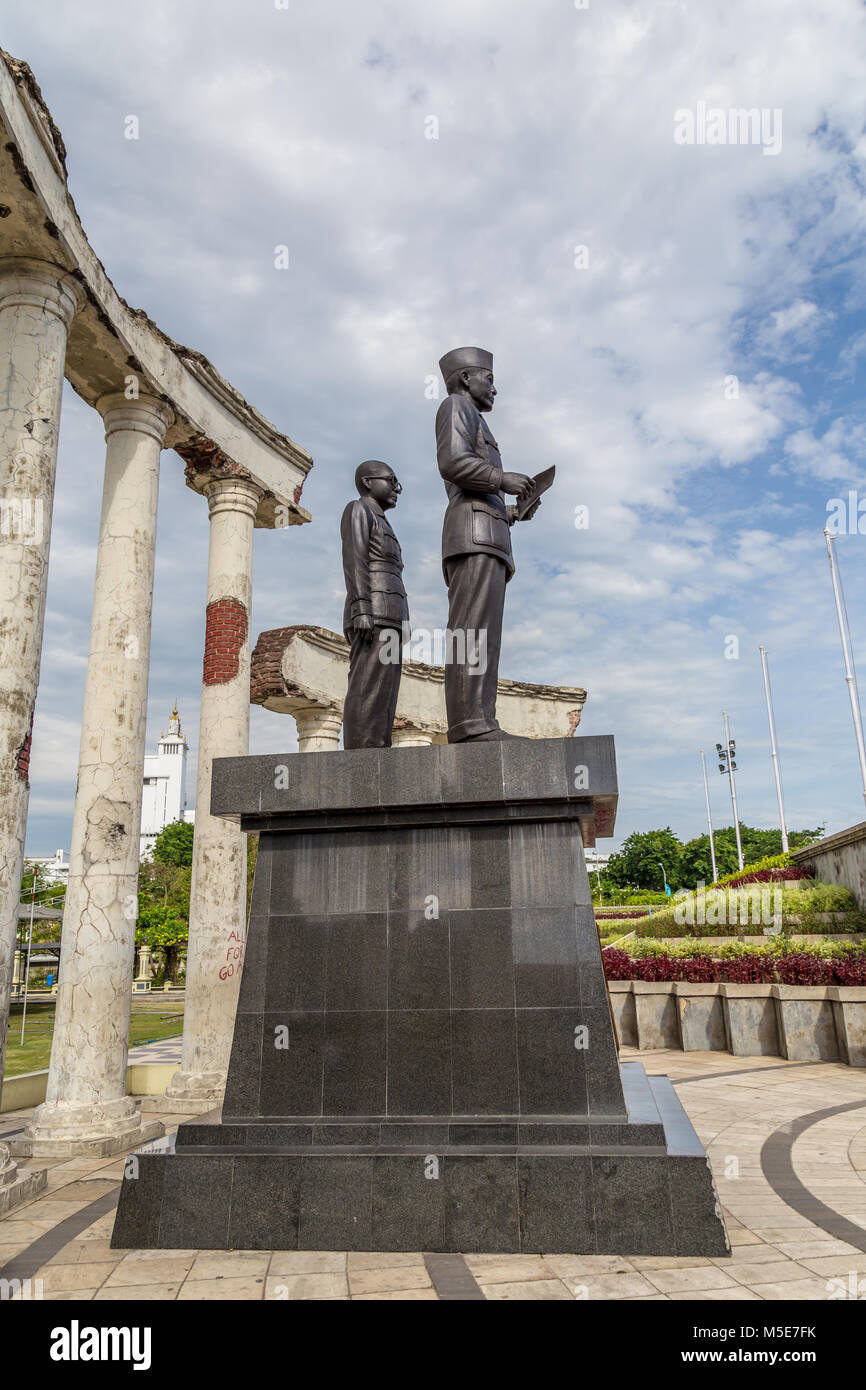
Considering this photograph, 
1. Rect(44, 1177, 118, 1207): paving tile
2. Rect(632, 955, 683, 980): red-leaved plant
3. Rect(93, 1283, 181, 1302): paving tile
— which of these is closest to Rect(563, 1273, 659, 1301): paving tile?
Rect(93, 1283, 181, 1302): paving tile

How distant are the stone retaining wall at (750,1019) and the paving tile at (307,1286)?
1048 centimetres

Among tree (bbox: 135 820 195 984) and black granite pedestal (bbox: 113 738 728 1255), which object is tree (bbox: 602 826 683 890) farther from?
black granite pedestal (bbox: 113 738 728 1255)

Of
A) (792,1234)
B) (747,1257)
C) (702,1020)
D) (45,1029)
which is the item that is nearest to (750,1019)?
(702,1020)

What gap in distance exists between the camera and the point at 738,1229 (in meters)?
5.76

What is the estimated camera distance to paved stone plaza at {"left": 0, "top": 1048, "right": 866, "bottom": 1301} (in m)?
4.69

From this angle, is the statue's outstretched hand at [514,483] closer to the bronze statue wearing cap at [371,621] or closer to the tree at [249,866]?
the bronze statue wearing cap at [371,621]

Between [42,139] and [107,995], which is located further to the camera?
[107,995]

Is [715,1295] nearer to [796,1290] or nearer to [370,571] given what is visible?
[796,1290]

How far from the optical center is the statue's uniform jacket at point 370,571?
804 centimetres

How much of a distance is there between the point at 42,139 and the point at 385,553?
206 inches

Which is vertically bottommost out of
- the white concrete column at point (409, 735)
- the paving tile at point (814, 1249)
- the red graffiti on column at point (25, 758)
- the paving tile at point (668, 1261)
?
the paving tile at point (814, 1249)

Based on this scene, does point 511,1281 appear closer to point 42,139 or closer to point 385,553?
point 385,553

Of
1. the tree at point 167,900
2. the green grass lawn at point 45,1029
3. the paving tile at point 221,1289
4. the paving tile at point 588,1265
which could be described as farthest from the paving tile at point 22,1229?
the tree at point 167,900

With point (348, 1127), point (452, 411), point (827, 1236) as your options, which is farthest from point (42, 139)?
point (827, 1236)
